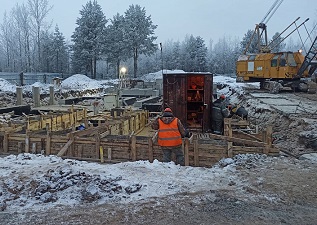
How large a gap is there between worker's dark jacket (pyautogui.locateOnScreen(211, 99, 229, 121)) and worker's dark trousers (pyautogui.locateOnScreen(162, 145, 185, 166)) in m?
5.32

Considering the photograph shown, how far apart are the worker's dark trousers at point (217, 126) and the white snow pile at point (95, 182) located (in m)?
5.87

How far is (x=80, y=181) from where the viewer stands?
5.76 metres

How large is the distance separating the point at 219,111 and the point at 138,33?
36864 millimetres

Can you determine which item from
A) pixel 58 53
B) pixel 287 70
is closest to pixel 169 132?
pixel 287 70

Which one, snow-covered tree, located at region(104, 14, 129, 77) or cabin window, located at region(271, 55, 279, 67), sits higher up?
snow-covered tree, located at region(104, 14, 129, 77)

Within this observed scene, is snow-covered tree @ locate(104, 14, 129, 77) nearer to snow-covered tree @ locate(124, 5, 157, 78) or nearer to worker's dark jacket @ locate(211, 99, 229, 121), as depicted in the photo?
snow-covered tree @ locate(124, 5, 157, 78)

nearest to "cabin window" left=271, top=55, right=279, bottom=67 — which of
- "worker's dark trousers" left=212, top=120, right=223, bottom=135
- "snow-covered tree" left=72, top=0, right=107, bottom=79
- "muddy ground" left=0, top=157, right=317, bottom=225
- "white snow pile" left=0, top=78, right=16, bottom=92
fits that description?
"worker's dark trousers" left=212, top=120, right=223, bottom=135

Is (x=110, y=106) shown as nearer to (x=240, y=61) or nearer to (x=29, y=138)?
(x=29, y=138)

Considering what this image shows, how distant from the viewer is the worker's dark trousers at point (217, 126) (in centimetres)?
1296

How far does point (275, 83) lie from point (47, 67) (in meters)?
43.2

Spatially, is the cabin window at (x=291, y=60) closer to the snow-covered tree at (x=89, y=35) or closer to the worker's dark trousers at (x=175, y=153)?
the worker's dark trousers at (x=175, y=153)

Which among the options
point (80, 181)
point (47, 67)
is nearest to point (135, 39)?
point (47, 67)

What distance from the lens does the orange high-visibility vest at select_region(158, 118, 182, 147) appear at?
752 centimetres

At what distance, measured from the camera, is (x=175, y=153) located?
7832 millimetres
